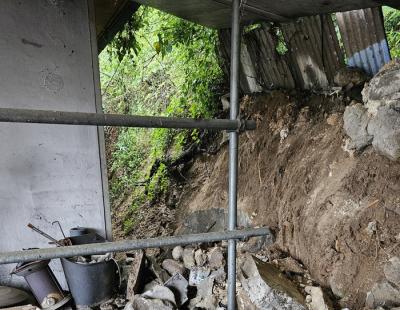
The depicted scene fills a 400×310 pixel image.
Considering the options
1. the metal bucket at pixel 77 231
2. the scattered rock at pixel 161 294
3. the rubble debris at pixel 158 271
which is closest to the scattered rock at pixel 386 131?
the scattered rock at pixel 161 294

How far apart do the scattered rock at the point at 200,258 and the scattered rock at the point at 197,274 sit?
0.17 m

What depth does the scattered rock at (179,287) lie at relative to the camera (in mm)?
2137

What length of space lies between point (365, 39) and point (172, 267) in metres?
2.52

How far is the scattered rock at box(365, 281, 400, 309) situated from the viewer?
1635 millimetres

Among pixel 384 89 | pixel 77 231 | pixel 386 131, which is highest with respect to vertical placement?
Result: pixel 384 89

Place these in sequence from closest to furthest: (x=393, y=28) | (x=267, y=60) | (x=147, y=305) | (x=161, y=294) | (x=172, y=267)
A: 1. (x=147, y=305)
2. (x=161, y=294)
3. (x=172, y=267)
4. (x=267, y=60)
5. (x=393, y=28)

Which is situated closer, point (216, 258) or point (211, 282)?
point (211, 282)

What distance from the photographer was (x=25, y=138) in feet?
8.04

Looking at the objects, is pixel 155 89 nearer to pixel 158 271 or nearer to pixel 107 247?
pixel 158 271

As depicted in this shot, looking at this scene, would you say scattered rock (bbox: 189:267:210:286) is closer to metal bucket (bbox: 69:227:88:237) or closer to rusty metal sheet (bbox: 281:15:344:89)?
metal bucket (bbox: 69:227:88:237)

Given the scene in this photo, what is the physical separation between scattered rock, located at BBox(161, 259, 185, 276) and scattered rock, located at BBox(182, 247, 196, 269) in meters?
0.09

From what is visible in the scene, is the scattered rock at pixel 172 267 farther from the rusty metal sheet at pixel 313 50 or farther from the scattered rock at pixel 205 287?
the rusty metal sheet at pixel 313 50

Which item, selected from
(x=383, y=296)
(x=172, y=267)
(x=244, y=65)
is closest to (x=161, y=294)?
(x=172, y=267)

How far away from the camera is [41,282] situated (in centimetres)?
222
